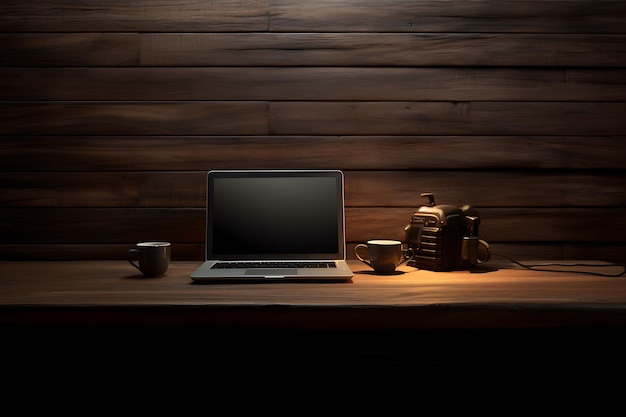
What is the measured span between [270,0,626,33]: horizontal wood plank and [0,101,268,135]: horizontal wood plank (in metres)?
0.32

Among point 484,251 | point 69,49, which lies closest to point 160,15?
point 69,49

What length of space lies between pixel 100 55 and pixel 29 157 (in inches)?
16.5

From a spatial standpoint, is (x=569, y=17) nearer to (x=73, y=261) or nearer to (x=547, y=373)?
(x=547, y=373)

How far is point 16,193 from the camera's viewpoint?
160 centimetres

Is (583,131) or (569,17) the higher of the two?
(569,17)

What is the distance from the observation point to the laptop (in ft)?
4.70

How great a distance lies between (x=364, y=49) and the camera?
5.24 ft

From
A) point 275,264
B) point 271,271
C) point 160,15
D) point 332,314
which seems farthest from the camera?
point 160,15

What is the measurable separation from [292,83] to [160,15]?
50cm

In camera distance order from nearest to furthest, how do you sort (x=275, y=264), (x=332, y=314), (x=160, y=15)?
1. (x=332, y=314)
2. (x=275, y=264)
3. (x=160, y=15)

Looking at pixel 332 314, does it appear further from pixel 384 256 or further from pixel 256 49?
pixel 256 49

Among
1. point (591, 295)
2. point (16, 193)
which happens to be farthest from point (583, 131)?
point (16, 193)

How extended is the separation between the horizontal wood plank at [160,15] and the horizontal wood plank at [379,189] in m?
0.49

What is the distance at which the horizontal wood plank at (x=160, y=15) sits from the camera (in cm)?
159
